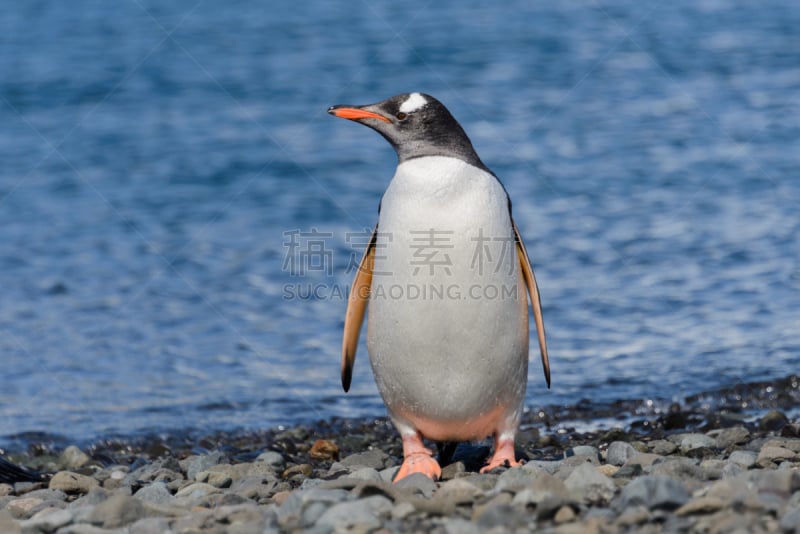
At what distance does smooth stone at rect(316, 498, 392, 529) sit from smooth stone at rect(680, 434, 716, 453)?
2.15 meters

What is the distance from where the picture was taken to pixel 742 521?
3.28m

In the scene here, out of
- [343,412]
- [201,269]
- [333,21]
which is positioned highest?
[333,21]

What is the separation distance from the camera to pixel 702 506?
135 inches

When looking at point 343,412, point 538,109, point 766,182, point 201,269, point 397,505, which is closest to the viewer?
point 397,505

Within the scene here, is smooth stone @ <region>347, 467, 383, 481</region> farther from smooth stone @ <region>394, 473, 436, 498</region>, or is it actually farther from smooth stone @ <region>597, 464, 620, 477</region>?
smooth stone @ <region>597, 464, 620, 477</region>

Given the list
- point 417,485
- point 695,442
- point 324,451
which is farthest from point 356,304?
point 695,442

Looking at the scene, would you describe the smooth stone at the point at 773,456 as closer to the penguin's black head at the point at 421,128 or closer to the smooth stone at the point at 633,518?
the smooth stone at the point at 633,518

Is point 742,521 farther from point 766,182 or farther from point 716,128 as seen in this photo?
point 716,128

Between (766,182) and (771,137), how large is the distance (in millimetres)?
1825

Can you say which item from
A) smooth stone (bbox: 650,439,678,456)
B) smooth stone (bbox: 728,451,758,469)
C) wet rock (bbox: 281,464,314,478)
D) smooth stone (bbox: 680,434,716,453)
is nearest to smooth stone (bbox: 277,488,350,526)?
wet rock (bbox: 281,464,314,478)

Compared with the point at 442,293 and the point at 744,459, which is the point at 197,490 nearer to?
the point at 442,293

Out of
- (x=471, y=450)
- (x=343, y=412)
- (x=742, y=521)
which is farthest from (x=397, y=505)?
(x=343, y=412)

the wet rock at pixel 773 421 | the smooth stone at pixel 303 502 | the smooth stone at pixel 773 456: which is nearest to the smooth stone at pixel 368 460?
the smooth stone at pixel 303 502

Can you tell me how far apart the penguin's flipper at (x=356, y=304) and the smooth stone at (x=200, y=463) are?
730mm
